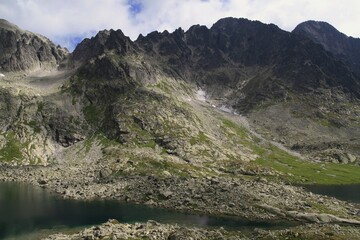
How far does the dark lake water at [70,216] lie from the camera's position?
91.8m

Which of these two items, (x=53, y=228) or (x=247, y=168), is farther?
(x=247, y=168)

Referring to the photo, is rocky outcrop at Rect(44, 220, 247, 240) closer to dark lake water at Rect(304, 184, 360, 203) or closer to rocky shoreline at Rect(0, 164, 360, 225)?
rocky shoreline at Rect(0, 164, 360, 225)

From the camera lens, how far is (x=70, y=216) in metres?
104

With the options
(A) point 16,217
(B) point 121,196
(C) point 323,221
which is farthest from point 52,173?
(C) point 323,221

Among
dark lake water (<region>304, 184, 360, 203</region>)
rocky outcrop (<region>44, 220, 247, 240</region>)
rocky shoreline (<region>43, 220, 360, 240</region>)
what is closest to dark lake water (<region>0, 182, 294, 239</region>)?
rocky outcrop (<region>44, 220, 247, 240</region>)

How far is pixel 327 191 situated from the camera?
164000mm

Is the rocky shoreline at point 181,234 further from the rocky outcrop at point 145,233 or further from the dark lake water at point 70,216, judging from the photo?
the dark lake water at point 70,216

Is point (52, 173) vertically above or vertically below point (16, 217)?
above

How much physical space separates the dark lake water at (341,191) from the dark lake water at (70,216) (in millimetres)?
59027

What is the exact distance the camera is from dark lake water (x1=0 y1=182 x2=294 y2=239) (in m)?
91.8

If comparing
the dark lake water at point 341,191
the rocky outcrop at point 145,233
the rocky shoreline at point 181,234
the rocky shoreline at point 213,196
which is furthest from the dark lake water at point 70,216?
the dark lake water at point 341,191

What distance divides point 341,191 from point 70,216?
11468 cm

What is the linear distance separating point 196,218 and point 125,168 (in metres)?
80.2

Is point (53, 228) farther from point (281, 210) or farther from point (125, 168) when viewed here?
point (125, 168)
